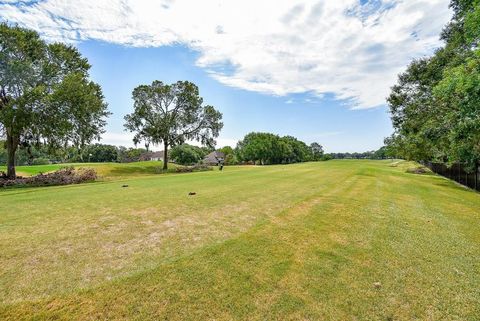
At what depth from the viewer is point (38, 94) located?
58.4 feet

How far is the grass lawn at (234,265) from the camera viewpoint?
323cm

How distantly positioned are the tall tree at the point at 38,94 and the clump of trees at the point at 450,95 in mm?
22856

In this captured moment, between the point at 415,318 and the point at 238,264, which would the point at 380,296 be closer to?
the point at 415,318

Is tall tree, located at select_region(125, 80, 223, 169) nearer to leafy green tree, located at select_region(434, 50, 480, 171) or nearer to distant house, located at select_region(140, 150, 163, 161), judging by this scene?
leafy green tree, located at select_region(434, 50, 480, 171)

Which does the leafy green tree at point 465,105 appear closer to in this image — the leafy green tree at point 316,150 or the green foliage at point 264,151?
the green foliage at point 264,151

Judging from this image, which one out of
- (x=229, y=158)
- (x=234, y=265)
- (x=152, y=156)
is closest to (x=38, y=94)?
(x=234, y=265)

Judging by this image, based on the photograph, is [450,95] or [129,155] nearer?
[450,95]

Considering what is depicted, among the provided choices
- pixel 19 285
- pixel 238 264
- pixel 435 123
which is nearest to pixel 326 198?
pixel 238 264

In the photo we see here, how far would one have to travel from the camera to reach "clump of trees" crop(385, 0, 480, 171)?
10664mm

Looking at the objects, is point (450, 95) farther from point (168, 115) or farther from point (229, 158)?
point (229, 158)

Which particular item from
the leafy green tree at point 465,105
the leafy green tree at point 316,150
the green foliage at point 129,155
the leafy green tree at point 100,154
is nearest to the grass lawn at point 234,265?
the leafy green tree at point 465,105

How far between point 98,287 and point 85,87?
2094 centimetres

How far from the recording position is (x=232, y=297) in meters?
3.46

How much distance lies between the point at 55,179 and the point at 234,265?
65.8 ft
